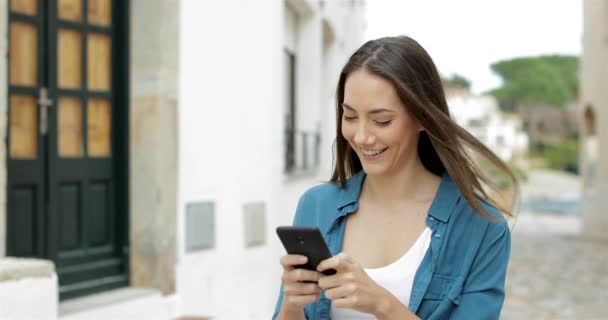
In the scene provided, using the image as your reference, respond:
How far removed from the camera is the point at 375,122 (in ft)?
6.77

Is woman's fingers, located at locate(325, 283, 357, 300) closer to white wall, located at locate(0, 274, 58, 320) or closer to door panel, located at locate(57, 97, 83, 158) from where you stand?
white wall, located at locate(0, 274, 58, 320)

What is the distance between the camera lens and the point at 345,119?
213cm

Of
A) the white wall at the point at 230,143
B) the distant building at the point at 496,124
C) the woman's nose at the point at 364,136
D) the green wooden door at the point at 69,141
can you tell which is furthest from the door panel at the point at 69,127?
the distant building at the point at 496,124

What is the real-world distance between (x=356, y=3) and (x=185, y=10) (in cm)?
929

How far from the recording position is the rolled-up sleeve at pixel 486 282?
199 centimetres

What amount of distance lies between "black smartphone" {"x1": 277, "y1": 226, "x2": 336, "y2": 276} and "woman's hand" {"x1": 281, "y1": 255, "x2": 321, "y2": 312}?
0.05 feet

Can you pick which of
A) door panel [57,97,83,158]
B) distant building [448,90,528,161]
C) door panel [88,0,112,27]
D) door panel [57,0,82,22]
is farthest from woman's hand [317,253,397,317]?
distant building [448,90,528,161]

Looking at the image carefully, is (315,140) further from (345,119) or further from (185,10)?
(345,119)

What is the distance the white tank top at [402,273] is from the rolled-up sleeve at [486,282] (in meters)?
0.12

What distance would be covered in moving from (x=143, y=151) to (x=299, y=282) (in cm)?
429

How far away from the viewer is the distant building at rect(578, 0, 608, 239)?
1678cm

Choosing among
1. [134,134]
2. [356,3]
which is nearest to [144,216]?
[134,134]

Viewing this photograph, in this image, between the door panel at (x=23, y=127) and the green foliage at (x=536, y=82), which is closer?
the door panel at (x=23, y=127)

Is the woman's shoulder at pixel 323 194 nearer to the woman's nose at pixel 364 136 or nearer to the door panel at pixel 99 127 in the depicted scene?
the woman's nose at pixel 364 136
